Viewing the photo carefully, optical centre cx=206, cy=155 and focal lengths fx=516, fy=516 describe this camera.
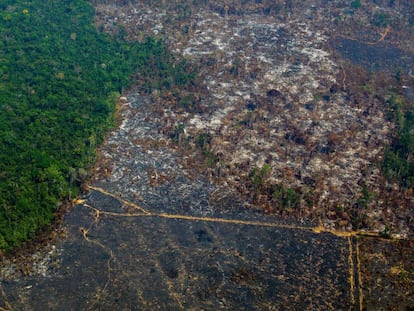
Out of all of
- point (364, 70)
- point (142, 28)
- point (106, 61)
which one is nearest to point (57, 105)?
point (106, 61)

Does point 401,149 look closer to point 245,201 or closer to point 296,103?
point 296,103

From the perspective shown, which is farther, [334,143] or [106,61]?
[106,61]

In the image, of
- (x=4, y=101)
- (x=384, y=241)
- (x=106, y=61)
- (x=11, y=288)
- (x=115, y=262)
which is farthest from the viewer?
(x=106, y=61)

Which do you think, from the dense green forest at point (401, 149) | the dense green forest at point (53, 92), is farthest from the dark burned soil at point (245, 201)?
the dense green forest at point (53, 92)

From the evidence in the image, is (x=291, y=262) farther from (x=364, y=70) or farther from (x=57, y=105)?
(x=364, y=70)

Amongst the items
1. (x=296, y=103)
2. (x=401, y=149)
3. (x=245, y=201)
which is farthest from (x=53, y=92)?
(x=401, y=149)

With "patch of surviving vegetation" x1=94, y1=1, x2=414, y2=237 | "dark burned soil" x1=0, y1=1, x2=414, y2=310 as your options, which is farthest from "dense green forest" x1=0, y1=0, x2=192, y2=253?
"patch of surviving vegetation" x1=94, y1=1, x2=414, y2=237

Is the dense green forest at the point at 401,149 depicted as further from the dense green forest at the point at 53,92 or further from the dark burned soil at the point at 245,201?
the dense green forest at the point at 53,92

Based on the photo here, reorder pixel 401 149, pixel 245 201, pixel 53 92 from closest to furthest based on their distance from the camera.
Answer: pixel 245 201 < pixel 401 149 < pixel 53 92
